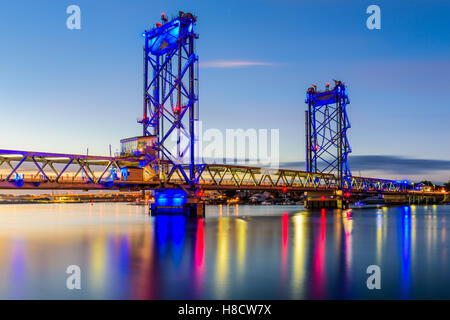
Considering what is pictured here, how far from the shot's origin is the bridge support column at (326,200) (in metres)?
90.1

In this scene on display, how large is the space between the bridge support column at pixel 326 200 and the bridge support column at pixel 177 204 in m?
42.6

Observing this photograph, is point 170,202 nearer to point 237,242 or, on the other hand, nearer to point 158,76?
point 158,76

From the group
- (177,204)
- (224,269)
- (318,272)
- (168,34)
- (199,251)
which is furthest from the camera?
(177,204)

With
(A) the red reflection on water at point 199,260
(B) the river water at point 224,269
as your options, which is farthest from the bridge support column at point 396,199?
(A) the red reflection on water at point 199,260

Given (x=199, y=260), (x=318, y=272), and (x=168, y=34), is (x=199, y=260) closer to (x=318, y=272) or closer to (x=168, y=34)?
(x=318, y=272)

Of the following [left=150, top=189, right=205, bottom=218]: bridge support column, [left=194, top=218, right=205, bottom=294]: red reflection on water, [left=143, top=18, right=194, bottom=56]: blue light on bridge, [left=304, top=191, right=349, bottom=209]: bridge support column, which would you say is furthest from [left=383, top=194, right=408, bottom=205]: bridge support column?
[left=194, top=218, right=205, bottom=294]: red reflection on water

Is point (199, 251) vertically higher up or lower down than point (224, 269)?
lower down

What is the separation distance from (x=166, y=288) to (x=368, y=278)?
7.88m

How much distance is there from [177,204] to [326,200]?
4752 centimetres

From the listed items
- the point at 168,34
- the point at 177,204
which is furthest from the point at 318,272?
the point at 168,34

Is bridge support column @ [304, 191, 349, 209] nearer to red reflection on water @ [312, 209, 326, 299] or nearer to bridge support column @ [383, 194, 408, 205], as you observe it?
red reflection on water @ [312, 209, 326, 299]

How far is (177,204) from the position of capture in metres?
56.2
